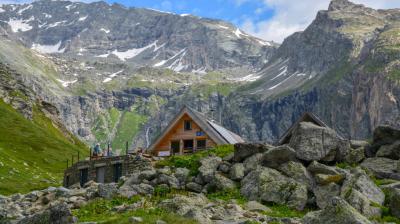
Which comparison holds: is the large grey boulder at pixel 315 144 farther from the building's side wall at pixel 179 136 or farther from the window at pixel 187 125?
the window at pixel 187 125

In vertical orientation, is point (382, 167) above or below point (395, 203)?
above

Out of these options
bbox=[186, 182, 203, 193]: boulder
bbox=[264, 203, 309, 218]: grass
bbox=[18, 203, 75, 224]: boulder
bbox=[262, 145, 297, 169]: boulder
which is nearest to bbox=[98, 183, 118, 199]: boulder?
bbox=[186, 182, 203, 193]: boulder

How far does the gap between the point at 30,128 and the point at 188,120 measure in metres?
108

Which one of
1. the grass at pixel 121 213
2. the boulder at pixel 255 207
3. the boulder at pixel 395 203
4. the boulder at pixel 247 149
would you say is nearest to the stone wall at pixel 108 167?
the boulder at pixel 247 149

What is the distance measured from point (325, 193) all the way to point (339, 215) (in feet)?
39.0

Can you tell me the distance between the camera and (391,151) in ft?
138

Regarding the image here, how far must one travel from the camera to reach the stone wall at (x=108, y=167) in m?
54.0

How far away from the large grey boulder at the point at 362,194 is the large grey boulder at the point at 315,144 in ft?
13.4

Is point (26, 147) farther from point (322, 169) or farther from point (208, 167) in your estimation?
point (322, 169)

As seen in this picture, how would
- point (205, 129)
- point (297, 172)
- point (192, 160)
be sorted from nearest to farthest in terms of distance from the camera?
point (297, 172) → point (192, 160) → point (205, 129)

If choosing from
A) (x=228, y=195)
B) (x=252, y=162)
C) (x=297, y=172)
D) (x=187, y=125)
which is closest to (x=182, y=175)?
(x=252, y=162)

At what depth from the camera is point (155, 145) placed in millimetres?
64438

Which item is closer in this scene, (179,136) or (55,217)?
(55,217)

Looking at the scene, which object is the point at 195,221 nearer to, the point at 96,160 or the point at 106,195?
the point at 106,195
